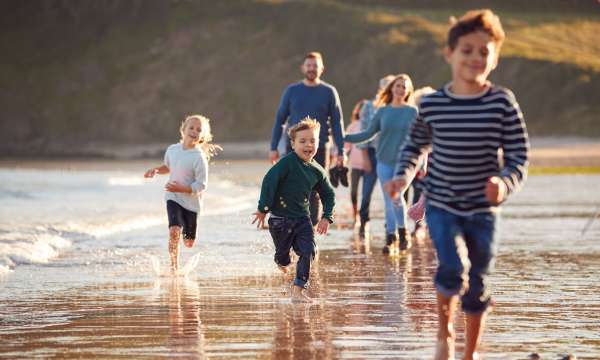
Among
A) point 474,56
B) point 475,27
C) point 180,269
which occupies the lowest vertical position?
point 180,269

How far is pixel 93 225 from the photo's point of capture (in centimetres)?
1767

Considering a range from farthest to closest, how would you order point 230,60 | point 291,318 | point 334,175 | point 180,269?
point 230,60 → point 334,175 → point 180,269 → point 291,318

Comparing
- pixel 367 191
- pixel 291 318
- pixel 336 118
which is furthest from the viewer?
pixel 367 191

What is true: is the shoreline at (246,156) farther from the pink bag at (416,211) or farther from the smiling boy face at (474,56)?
the smiling boy face at (474,56)

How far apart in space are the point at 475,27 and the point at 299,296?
11.8 ft

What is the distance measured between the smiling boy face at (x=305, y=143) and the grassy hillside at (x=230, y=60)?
3041 inches

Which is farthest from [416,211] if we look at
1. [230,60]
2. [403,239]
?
[230,60]

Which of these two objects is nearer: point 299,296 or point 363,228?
point 299,296

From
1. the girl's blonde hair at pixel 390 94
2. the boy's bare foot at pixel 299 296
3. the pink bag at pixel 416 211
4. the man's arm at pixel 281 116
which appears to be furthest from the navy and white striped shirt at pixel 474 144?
the girl's blonde hair at pixel 390 94

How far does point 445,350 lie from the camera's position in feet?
22.0

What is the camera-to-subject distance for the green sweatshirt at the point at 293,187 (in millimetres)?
9852

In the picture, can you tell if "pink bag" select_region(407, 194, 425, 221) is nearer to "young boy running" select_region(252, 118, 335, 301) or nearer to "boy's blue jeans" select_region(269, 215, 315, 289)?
"young boy running" select_region(252, 118, 335, 301)

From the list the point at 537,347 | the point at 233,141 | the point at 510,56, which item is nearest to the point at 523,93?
the point at 510,56

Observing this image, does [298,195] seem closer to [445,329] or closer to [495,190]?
[445,329]
